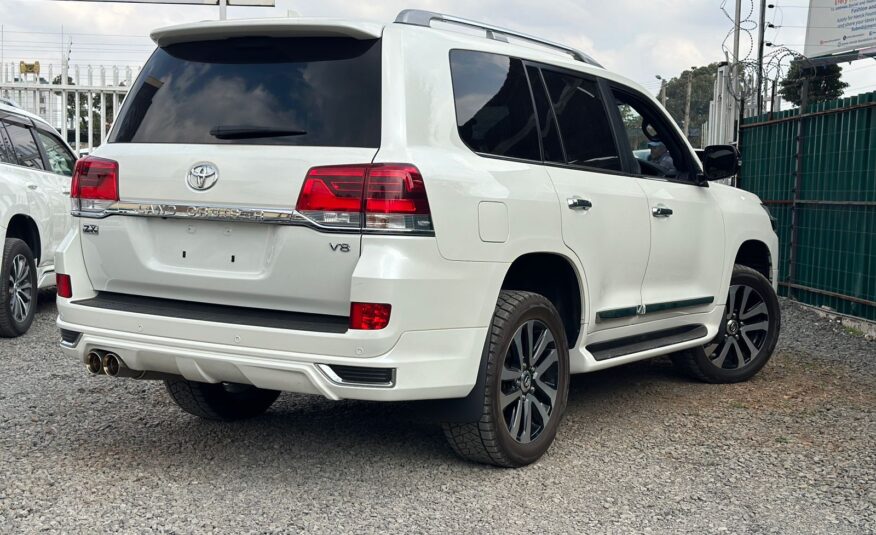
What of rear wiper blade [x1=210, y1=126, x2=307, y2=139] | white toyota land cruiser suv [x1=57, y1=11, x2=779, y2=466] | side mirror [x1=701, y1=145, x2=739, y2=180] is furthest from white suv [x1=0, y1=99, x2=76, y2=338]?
side mirror [x1=701, y1=145, x2=739, y2=180]

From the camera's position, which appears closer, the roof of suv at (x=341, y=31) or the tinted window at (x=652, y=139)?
the roof of suv at (x=341, y=31)

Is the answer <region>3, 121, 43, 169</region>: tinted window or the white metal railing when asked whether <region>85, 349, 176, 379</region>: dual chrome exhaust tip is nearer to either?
<region>3, 121, 43, 169</region>: tinted window

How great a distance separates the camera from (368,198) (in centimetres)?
377

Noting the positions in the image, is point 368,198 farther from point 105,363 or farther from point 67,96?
point 67,96

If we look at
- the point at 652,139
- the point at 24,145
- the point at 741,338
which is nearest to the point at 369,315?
the point at 652,139

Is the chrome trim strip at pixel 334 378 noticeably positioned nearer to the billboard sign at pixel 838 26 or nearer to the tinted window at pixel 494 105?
the tinted window at pixel 494 105

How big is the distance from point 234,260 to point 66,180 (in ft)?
19.6

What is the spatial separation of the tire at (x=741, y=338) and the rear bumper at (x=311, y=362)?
284 cm

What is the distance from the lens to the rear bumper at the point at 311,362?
12.4 ft

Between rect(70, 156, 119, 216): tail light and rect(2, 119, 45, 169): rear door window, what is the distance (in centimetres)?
456

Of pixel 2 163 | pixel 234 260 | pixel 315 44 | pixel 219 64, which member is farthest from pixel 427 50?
pixel 2 163

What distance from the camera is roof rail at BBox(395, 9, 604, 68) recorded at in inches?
168

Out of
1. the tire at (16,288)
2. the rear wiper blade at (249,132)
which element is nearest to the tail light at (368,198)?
the rear wiper blade at (249,132)

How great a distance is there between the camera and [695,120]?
85.6 metres
